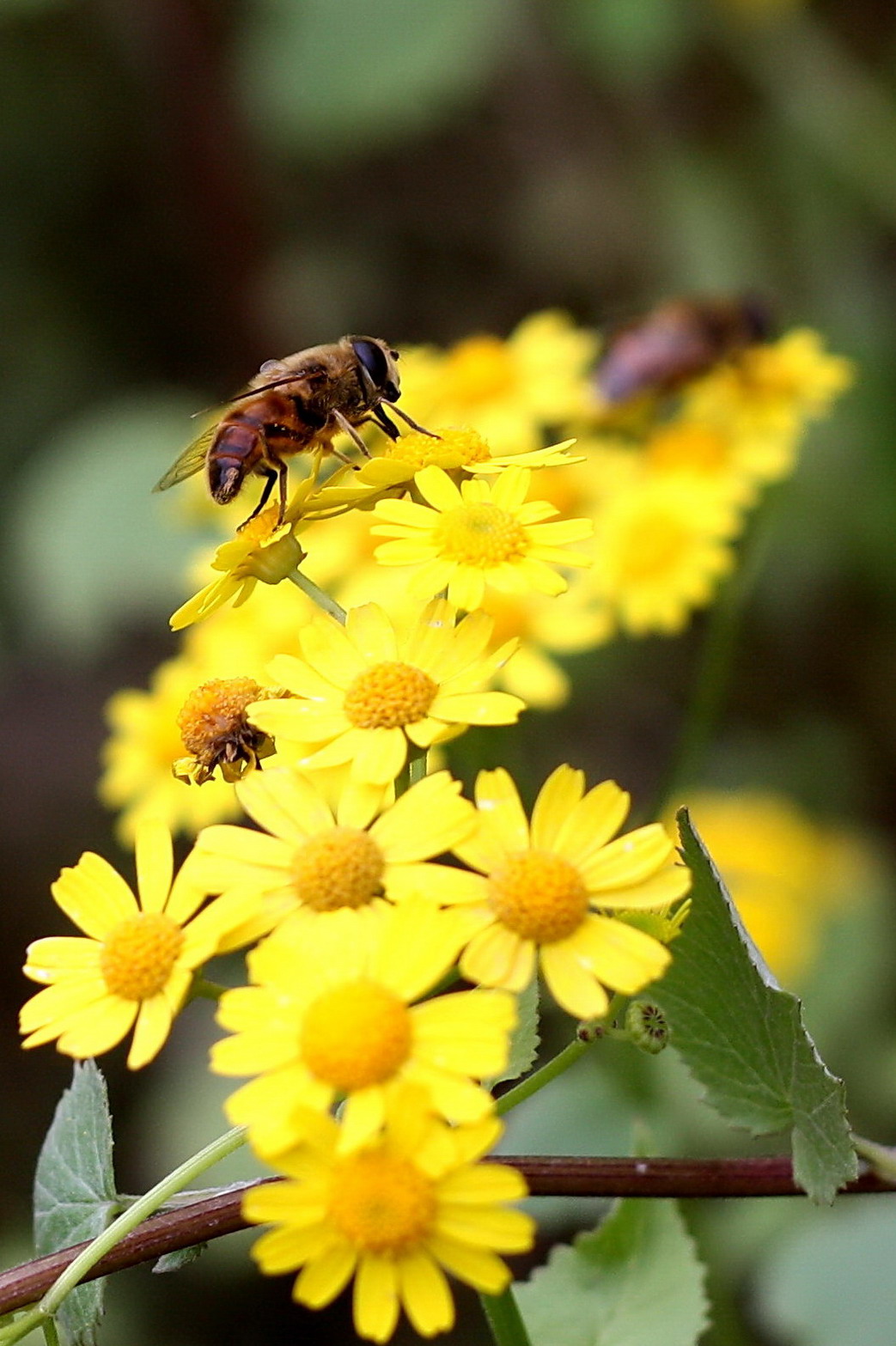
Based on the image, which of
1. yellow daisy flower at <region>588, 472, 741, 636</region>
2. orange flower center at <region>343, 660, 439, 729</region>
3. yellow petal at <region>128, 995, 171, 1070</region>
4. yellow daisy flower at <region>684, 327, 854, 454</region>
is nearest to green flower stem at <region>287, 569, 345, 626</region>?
orange flower center at <region>343, 660, 439, 729</region>

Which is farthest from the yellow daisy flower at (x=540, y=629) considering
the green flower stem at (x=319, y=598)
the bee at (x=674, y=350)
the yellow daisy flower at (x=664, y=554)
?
the green flower stem at (x=319, y=598)

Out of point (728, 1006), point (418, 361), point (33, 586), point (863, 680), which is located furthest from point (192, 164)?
point (728, 1006)

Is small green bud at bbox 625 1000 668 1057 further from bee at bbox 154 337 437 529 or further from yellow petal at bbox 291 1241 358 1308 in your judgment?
bee at bbox 154 337 437 529

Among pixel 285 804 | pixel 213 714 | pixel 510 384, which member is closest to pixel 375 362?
pixel 213 714

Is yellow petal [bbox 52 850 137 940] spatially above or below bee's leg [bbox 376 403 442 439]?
below

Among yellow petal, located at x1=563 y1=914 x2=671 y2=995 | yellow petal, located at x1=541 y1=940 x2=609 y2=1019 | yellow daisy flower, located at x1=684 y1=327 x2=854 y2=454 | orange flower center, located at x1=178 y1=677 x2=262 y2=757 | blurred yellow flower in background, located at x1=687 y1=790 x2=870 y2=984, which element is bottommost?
blurred yellow flower in background, located at x1=687 y1=790 x2=870 y2=984

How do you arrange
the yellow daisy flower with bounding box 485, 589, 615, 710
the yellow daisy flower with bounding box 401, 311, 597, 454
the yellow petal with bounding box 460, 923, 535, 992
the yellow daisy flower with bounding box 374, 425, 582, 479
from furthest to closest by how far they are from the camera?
the yellow daisy flower with bounding box 401, 311, 597, 454 < the yellow daisy flower with bounding box 485, 589, 615, 710 < the yellow daisy flower with bounding box 374, 425, 582, 479 < the yellow petal with bounding box 460, 923, 535, 992
